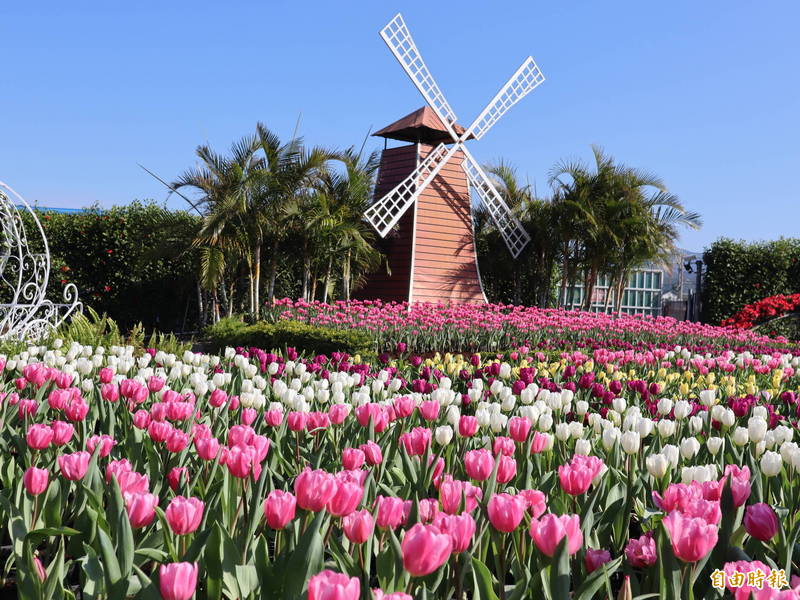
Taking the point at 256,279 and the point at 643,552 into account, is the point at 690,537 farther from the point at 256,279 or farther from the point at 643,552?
the point at 256,279

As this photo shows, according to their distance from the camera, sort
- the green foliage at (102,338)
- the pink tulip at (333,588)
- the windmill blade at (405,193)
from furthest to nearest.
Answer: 1. the windmill blade at (405,193)
2. the green foliage at (102,338)
3. the pink tulip at (333,588)

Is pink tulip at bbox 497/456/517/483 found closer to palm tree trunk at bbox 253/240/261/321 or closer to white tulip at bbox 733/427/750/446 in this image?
white tulip at bbox 733/427/750/446

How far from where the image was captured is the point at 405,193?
17172 mm

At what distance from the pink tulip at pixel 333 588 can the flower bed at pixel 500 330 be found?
8.15m

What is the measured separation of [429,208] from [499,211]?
6.85 feet

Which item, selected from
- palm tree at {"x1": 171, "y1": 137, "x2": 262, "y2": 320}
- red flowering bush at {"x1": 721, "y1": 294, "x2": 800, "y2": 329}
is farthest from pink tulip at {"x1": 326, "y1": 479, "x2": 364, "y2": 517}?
red flowering bush at {"x1": 721, "y1": 294, "x2": 800, "y2": 329}

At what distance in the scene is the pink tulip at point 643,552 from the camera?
5.02 feet

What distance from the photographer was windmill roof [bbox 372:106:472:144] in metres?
18.3

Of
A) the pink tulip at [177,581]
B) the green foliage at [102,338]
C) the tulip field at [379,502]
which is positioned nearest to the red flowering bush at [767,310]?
the green foliage at [102,338]

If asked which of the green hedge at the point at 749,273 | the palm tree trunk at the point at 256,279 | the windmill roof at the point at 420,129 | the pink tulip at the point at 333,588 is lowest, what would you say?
the pink tulip at the point at 333,588

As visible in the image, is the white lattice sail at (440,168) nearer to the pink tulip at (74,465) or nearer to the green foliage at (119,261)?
the green foliage at (119,261)

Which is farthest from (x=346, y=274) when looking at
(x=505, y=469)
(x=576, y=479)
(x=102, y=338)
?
(x=576, y=479)

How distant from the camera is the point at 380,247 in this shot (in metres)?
17.9

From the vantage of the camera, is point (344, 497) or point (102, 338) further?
point (102, 338)
